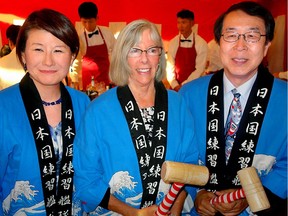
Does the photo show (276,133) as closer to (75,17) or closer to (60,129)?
(60,129)

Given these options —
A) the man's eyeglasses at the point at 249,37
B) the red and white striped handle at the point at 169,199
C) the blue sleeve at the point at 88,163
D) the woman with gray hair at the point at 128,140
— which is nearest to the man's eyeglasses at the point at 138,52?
the woman with gray hair at the point at 128,140

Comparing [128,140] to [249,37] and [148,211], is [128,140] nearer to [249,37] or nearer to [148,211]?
[148,211]

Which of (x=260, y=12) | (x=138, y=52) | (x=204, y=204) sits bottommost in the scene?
(x=204, y=204)

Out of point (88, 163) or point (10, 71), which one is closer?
point (88, 163)

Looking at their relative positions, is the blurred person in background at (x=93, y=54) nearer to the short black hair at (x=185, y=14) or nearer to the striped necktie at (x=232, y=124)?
the short black hair at (x=185, y=14)

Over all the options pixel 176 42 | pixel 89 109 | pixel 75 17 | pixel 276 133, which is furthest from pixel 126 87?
pixel 75 17

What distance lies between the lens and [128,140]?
1832 mm

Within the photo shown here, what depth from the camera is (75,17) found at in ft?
22.4

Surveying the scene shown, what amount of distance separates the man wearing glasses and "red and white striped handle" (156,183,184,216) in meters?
0.41

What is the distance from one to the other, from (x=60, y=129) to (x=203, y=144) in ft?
2.81

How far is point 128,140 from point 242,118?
28.0 inches

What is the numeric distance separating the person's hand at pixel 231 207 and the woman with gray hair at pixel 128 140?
13.0 inches

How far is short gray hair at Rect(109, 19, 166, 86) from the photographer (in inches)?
71.2

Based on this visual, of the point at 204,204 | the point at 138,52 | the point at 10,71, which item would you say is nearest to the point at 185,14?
the point at 10,71
